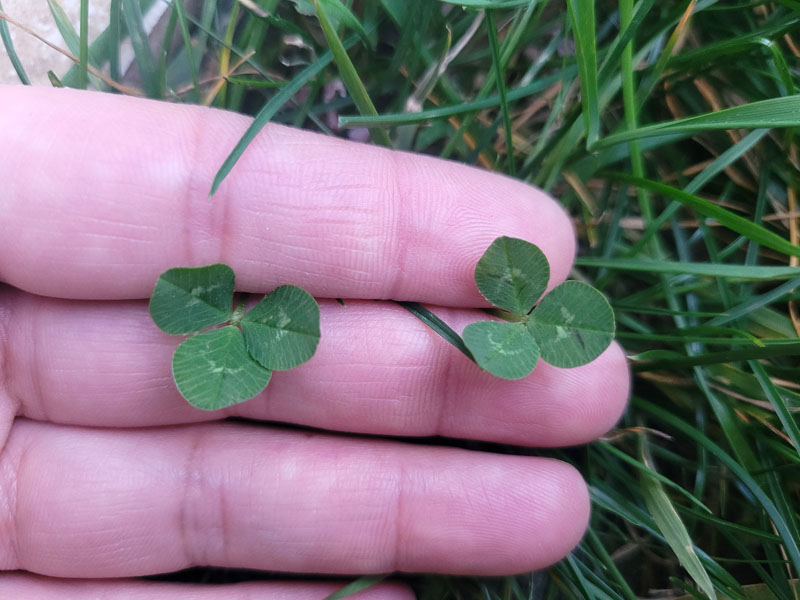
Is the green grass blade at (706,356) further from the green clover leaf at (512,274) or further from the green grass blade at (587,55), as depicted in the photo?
the green grass blade at (587,55)

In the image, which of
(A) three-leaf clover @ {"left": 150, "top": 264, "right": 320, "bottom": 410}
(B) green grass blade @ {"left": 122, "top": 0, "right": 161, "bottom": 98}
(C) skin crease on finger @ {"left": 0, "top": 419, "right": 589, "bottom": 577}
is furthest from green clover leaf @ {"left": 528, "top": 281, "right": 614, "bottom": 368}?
(B) green grass blade @ {"left": 122, "top": 0, "right": 161, "bottom": 98}

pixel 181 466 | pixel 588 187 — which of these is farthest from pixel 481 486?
pixel 588 187

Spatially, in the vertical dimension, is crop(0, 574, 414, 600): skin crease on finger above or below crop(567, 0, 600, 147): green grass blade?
below

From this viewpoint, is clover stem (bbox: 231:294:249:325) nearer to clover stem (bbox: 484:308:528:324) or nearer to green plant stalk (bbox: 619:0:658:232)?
clover stem (bbox: 484:308:528:324)

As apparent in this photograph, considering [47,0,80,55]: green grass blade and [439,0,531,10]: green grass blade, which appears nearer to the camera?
[439,0,531,10]: green grass blade

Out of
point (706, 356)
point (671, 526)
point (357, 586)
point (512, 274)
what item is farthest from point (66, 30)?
point (671, 526)

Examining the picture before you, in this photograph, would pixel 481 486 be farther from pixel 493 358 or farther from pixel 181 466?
pixel 181 466
